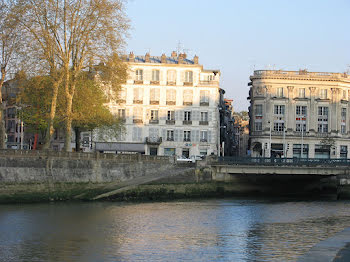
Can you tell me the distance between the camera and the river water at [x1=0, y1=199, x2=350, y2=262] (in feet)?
98.7

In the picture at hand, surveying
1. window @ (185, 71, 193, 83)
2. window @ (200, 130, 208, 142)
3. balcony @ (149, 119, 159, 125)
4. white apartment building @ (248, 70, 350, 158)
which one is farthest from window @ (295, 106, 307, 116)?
balcony @ (149, 119, 159, 125)

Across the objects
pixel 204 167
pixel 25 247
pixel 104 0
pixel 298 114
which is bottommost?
pixel 25 247

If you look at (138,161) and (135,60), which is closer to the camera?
(138,161)

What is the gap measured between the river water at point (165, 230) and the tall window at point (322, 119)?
4522 cm

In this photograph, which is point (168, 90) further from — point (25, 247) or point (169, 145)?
point (25, 247)

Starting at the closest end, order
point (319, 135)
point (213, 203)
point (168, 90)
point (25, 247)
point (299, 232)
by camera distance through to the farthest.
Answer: point (25, 247) → point (299, 232) → point (213, 203) → point (168, 90) → point (319, 135)

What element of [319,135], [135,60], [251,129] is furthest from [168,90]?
[319,135]

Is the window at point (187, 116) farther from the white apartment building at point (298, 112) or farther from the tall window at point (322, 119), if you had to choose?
the tall window at point (322, 119)

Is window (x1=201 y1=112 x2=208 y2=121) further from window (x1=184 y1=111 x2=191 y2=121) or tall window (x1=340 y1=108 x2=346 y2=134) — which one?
tall window (x1=340 y1=108 x2=346 y2=134)

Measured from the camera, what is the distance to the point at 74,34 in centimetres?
5622

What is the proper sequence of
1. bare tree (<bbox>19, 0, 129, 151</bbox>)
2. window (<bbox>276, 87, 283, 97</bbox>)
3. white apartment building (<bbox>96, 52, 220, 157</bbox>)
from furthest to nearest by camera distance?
window (<bbox>276, 87, 283, 97</bbox>) → white apartment building (<bbox>96, 52, 220, 157</bbox>) → bare tree (<bbox>19, 0, 129, 151</bbox>)

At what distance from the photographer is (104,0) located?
56156mm

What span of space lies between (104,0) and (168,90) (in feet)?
119

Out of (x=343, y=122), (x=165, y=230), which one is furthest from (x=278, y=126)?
(x=165, y=230)
